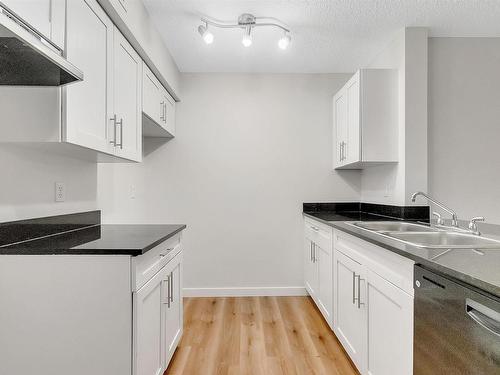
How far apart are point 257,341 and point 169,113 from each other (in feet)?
7.16

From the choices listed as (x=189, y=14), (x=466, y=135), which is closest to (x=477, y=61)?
(x=466, y=135)

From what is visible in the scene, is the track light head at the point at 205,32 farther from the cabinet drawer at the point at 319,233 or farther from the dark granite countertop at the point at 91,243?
the cabinet drawer at the point at 319,233

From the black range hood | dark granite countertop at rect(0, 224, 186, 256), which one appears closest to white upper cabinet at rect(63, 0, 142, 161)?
the black range hood

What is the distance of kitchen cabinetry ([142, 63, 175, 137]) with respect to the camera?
7.91ft

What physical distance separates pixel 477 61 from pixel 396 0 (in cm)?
106

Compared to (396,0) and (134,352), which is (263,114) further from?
(134,352)

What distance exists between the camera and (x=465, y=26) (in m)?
2.46

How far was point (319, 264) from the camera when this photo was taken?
2.79m

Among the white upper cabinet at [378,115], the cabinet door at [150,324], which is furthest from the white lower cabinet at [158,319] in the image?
the white upper cabinet at [378,115]

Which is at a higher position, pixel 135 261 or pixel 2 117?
pixel 2 117

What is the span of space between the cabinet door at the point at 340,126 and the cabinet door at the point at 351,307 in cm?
119

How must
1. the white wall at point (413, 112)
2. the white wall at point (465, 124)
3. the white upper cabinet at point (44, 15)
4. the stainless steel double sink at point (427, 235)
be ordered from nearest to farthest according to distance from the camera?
the white upper cabinet at point (44, 15) → the stainless steel double sink at point (427, 235) → the white wall at point (413, 112) → the white wall at point (465, 124)

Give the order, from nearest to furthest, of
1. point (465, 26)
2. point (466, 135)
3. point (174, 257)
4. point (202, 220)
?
point (174, 257)
point (465, 26)
point (466, 135)
point (202, 220)

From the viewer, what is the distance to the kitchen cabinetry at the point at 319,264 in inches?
98.1
